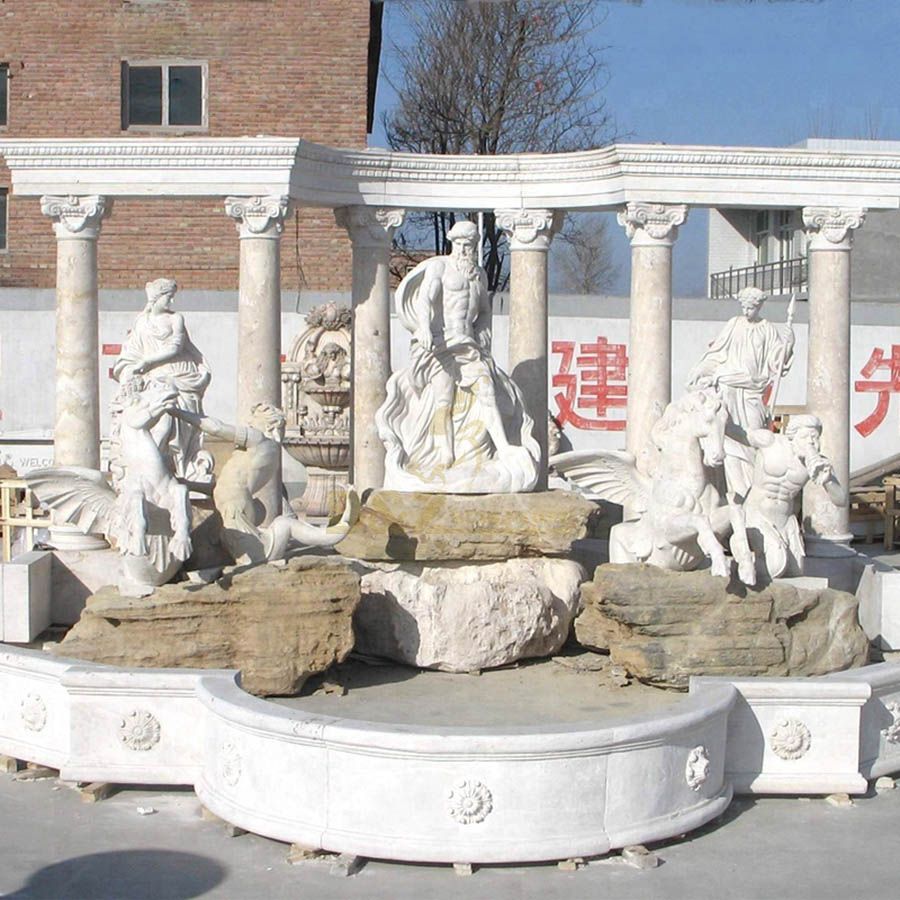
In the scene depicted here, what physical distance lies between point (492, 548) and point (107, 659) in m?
3.23

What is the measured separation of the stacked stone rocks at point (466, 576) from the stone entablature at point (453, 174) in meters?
4.25

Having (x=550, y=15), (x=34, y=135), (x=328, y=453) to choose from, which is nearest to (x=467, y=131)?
(x=550, y=15)

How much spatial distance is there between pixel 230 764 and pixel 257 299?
6.52 metres

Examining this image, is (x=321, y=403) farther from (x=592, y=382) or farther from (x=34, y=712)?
(x=34, y=712)

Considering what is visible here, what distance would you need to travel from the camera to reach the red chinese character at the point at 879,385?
2488cm

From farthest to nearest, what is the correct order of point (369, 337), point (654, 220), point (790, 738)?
point (369, 337), point (654, 220), point (790, 738)

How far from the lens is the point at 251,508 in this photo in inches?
483

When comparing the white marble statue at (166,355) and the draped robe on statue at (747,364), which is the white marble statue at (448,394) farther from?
the draped robe on statue at (747,364)

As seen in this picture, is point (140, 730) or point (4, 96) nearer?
point (140, 730)

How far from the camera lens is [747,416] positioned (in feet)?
45.0

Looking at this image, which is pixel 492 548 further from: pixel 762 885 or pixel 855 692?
pixel 762 885

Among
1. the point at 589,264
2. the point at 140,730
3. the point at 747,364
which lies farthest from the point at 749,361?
the point at 589,264

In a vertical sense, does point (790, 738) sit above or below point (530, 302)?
below

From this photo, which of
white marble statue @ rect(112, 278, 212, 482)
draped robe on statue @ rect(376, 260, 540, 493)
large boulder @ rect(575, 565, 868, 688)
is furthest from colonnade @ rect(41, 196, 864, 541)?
large boulder @ rect(575, 565, 868, 688)
